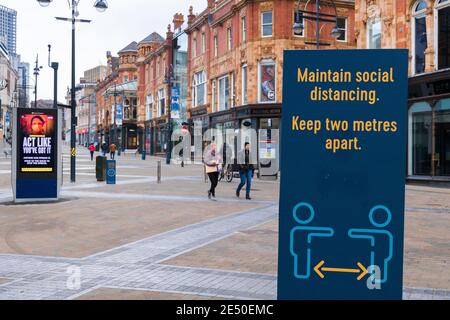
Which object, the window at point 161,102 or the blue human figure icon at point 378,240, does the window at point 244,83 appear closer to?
the window at point 161,102

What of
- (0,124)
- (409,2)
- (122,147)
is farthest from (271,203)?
(0,124)

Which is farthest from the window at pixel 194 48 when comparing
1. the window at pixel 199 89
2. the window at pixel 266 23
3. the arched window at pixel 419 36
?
the arched window at pixel 419 36

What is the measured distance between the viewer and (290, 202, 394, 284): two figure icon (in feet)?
12.6

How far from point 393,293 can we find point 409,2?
23243 millimetres

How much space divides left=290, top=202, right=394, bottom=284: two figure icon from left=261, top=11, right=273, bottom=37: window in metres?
33.9

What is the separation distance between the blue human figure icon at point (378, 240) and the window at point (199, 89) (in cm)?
4245

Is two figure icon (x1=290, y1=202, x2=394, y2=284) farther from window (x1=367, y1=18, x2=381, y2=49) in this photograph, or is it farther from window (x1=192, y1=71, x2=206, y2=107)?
window (x1=192, y1=71, x2=206, y2=107)

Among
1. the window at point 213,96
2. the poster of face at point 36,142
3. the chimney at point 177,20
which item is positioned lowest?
the poster of face at point 36,142

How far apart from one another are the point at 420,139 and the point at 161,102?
41.2 metres

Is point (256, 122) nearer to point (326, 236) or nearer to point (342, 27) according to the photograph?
point (342, 27)

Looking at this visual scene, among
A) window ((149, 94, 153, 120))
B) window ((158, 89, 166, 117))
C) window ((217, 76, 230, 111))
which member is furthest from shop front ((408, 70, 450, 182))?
window ((149, 94, 153, 120))

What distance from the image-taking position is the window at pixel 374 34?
26.9m

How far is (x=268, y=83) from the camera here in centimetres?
3603
